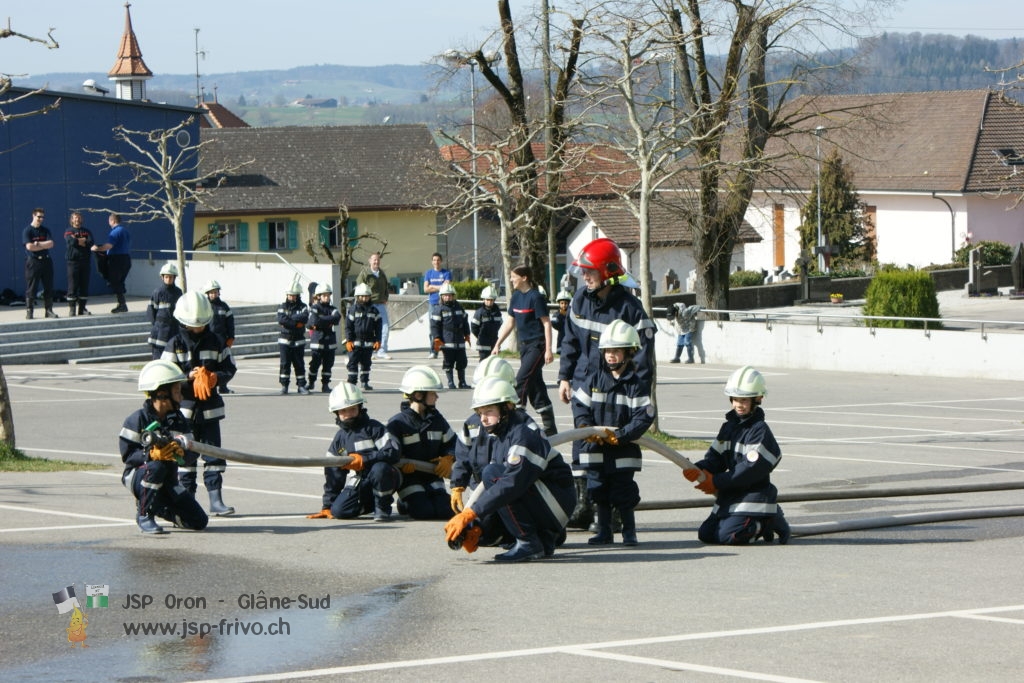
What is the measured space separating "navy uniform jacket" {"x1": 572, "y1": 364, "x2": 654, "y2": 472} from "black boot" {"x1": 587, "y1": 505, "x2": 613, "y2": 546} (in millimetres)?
297

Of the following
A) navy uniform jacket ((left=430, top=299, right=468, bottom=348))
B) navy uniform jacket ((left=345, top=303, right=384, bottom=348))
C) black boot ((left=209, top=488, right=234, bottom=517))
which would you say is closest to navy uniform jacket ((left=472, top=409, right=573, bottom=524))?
black boot ((left=209, top=488, right=234, bottom=517))

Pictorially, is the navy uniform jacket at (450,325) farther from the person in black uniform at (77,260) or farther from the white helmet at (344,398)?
the white helmet at (344,398)

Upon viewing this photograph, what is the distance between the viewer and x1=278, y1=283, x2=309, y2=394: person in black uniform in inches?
956

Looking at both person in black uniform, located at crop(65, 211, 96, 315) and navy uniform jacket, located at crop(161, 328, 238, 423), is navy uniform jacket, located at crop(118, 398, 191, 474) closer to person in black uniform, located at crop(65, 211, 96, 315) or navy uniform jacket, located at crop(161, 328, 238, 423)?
navy uniform jacket, located at crop(161, 328, 238, 423)

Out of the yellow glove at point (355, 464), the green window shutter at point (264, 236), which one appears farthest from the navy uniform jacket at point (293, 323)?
the green window shutter at point (264, 236)

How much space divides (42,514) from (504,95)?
71.2ft

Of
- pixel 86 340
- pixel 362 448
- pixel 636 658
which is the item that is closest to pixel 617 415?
pixel 362 448

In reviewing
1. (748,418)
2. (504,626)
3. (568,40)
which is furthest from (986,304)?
(504,626)

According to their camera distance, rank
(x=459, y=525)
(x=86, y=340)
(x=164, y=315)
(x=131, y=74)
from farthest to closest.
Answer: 1. (x=131, y=74)
2. (x=86, y=340)
3. (x=164, y=315)
4. (x=459, y=525)

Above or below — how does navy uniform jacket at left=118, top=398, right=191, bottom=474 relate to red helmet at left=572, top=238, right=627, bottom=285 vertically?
below

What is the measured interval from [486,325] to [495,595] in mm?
17493

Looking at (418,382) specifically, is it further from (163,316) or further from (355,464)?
(163,316)

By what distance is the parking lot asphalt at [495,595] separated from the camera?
7168mm

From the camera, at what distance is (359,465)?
1138 cm
